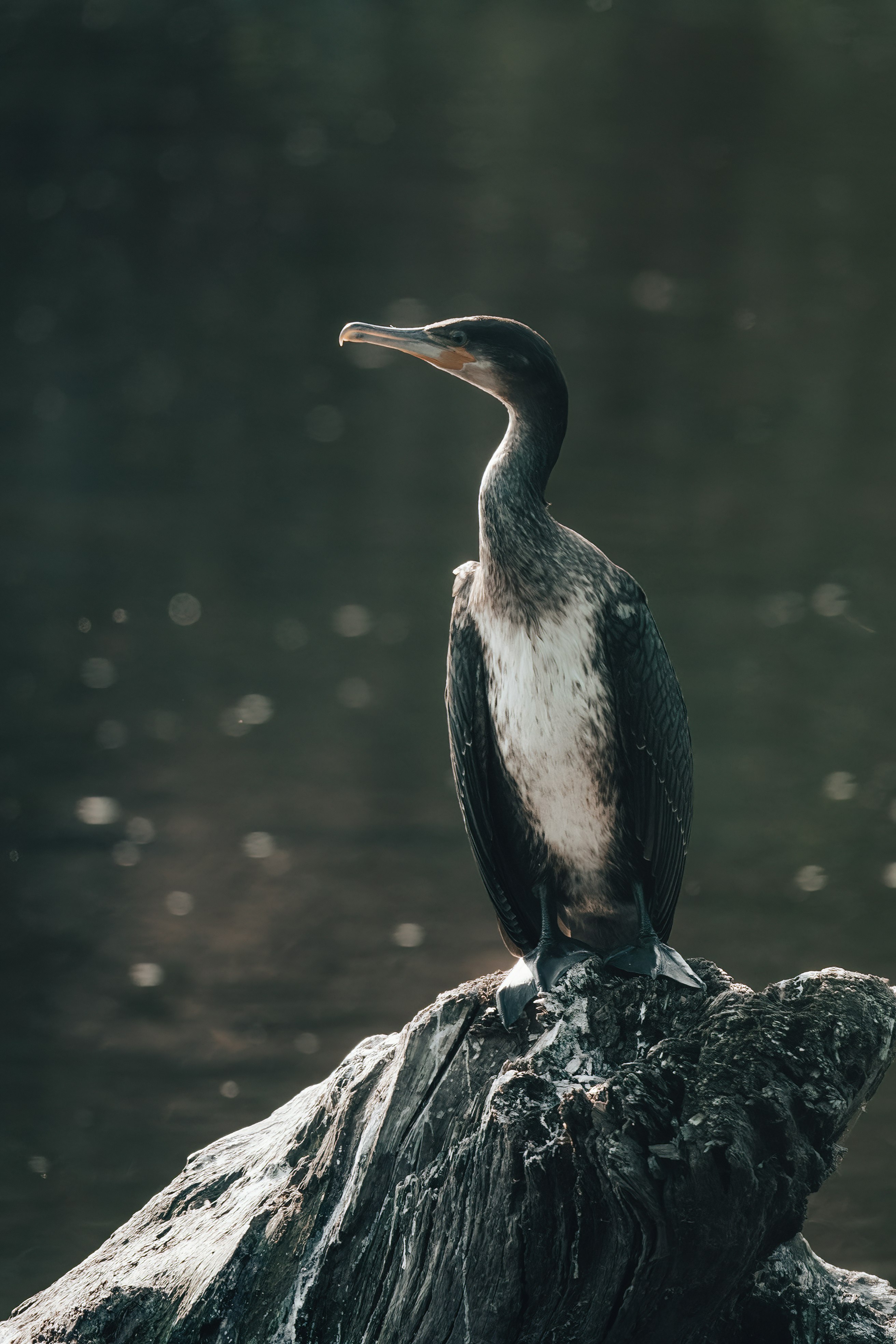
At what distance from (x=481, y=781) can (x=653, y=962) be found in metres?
0.47

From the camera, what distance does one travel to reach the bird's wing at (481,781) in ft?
6.74

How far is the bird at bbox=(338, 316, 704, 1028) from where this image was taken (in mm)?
1935

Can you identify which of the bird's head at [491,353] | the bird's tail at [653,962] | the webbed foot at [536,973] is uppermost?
the bird's head at [491,353]

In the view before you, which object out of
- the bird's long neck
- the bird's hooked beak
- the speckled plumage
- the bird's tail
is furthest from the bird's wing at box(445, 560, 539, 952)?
the bird's hooked beak

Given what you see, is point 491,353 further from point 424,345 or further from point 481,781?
point 481,781

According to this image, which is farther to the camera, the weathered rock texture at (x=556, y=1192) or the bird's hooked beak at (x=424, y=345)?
the bird's hooked beak at (x=424, y=345)

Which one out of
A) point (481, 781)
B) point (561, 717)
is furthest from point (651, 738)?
point (481, 781)

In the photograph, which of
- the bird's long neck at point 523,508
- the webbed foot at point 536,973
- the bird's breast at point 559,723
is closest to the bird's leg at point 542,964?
the webbed foot at point 536,973

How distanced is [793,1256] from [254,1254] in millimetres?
942

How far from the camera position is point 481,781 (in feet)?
6.82

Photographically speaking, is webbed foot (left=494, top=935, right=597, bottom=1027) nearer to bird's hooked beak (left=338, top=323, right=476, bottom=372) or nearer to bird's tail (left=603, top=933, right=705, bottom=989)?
bird's tail (left=603, top=933, right=705, bottom=989)

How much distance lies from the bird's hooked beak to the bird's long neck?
14 cm

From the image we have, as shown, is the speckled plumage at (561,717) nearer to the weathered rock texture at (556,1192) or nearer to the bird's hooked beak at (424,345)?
the bird's hooked beak at (424,345)

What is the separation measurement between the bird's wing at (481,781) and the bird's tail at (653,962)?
0.27 m
